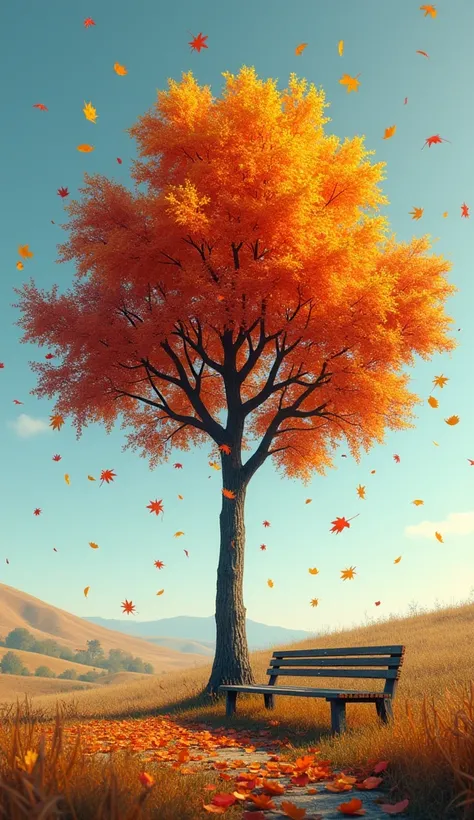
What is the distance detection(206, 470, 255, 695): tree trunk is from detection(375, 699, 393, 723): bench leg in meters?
5.02

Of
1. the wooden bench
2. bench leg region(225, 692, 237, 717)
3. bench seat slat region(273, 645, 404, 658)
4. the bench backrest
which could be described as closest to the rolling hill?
bench leg region(225, 692, 237, 717)

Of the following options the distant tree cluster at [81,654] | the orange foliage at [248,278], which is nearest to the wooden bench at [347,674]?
the orange foliage at [248,278]

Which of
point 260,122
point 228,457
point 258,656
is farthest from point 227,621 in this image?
point 260,122

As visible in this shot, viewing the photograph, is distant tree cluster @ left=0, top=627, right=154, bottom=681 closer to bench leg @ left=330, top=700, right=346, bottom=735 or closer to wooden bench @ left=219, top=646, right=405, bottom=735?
wooden bench @ left=219, top=646, right=405, bottom=735

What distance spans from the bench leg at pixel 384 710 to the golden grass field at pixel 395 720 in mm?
82

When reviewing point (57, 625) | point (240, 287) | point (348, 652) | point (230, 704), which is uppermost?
point (57, 625)

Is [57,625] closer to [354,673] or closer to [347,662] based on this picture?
[347,662]

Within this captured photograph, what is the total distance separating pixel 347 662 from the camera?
27.4 ft

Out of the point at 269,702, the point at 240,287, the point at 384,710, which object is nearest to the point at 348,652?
the point at 384,710

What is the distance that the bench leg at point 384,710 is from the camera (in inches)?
295

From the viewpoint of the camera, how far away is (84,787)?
11.2ft

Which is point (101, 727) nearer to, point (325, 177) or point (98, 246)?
point (98, 246)

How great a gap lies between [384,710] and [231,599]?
5.32 metres

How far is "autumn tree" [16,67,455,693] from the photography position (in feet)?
39.6
